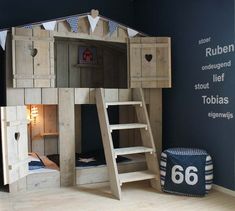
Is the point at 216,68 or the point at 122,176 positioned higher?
the point at 216,68

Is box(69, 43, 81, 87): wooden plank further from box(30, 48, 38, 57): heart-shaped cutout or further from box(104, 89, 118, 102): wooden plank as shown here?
box(30, 48, 38, 57): heart-shaped cutout

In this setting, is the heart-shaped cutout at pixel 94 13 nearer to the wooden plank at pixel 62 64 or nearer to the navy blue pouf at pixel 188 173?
the wooden plank at pixel 62 64

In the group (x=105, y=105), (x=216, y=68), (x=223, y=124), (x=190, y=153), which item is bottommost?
(x=190, y=153)

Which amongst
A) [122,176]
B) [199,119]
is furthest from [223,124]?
[122,176]

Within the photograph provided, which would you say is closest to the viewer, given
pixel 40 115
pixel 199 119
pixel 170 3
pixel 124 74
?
pixel 199 119

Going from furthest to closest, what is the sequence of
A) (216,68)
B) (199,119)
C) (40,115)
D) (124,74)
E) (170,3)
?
(124,74) < (40,115) < (170,3) < (199,119) < (216,68)

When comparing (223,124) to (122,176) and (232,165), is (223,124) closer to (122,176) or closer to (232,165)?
(232,165)

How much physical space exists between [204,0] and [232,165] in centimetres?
178

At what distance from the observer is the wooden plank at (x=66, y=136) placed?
3.33 m

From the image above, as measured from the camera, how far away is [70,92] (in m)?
3.37

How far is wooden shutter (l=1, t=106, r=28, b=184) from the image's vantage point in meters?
2.62

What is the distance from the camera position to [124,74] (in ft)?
15.1

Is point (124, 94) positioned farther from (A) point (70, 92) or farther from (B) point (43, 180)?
(B) point (43, 180)

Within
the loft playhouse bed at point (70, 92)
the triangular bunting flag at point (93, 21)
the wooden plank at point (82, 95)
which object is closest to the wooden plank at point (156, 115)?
the loft playhouse bed at point (70, 92)
